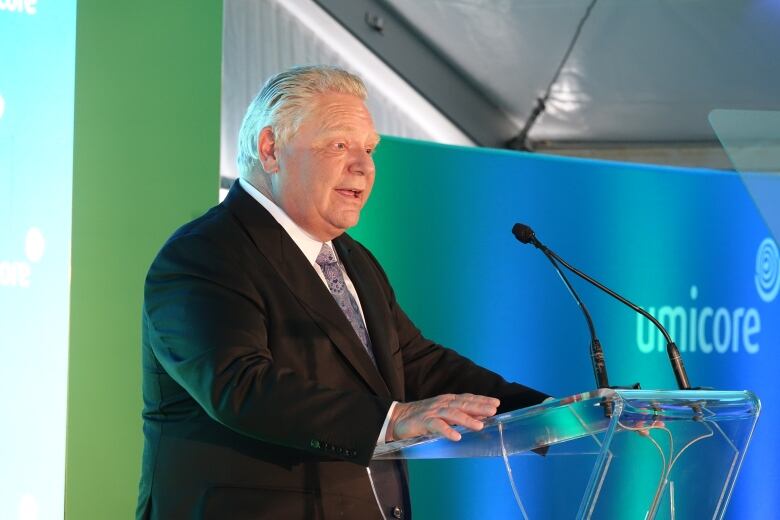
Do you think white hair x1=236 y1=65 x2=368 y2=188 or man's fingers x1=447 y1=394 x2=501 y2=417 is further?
white hair x1=236 y1=65 x2=368 y2=188

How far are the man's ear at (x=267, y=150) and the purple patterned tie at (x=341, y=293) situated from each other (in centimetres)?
19

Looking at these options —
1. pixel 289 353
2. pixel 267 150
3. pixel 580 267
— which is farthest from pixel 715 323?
pixel 289 353

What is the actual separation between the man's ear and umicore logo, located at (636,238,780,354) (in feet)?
6.27

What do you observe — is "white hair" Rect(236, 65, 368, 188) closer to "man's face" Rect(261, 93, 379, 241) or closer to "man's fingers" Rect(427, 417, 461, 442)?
"man's face" Rect(261, 93, 379, 241)

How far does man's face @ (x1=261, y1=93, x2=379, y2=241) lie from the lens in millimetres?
2133

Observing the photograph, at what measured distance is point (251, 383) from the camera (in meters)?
1.75

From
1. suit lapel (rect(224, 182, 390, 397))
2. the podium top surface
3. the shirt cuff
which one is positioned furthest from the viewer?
suit lapel (rect(224, 182, 390, 397))

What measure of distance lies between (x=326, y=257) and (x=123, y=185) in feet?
2.77

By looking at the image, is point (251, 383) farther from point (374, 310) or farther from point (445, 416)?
point (374, 310)

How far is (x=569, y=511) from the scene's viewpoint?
158 centimetres

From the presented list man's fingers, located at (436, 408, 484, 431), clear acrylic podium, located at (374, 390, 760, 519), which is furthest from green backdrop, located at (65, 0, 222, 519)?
man's fingers, located at (436, 408, 484, 431)

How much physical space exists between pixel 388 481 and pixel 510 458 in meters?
0.25

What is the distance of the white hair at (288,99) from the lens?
2.14 meters

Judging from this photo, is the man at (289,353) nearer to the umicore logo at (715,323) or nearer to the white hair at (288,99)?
the white hair at (288,99)
